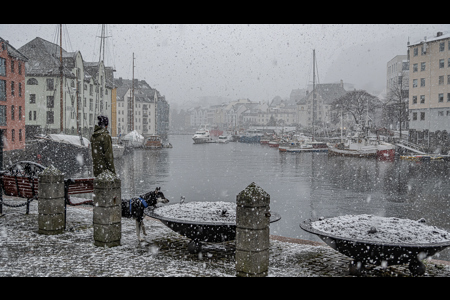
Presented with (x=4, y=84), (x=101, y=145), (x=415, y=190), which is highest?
(x=4, y=84)

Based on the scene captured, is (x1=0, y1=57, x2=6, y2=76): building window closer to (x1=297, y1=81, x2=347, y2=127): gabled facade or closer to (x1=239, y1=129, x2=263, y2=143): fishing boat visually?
(x1=239, y1=129, x2=263, y2=143): fishing boat

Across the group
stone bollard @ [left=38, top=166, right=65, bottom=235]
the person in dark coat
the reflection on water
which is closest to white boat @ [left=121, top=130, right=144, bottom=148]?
the reflection on water

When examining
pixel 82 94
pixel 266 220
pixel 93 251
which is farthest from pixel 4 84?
pixel 266 220

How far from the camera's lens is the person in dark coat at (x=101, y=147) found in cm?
888

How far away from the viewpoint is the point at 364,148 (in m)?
58.3

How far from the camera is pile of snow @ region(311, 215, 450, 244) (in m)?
6.33

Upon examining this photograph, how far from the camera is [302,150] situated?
73062 millimetres

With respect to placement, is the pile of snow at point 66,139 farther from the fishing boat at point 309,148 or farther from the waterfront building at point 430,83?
the waterfront building at point 430,83

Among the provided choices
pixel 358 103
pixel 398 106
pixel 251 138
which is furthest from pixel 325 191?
pixel 251 138

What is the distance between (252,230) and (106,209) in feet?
9.92

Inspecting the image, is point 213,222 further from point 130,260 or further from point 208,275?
point 130,260

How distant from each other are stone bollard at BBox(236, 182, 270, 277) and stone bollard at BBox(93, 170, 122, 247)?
2759 millimetres

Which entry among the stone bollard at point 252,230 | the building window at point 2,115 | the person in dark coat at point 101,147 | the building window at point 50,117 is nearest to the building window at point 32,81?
the building window at point 50,117
